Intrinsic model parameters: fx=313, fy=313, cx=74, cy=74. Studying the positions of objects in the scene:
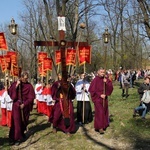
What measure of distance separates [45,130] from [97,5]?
51.7 feet

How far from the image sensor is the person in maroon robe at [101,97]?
9805mm

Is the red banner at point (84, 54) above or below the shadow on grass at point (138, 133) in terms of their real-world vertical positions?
above

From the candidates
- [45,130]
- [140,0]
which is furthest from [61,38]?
[140,0]

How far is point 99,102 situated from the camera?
984 cm

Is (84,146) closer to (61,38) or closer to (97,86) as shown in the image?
(97,86)

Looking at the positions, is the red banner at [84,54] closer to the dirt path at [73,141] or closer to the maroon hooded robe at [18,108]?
the dirt path at [73,141]

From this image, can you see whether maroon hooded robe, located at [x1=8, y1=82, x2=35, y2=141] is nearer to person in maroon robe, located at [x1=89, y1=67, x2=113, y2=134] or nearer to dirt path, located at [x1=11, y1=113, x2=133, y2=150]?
dirt path, located at [x1=11, y1=113, x2=133, y2=150]

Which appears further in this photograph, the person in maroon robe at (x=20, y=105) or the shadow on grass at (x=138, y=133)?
the person in maroon robe at (x=20, y=105)

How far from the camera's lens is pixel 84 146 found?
8.41 metres

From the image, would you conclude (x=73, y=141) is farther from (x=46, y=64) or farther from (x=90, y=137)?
(x=46, y=64)

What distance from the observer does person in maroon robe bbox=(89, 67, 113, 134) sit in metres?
9.80

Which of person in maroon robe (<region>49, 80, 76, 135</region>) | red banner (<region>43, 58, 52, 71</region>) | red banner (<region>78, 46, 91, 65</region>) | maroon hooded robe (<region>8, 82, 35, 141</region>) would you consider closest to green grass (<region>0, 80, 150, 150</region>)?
person in maroon robe (<region>49, 80, 76, 135</region>)

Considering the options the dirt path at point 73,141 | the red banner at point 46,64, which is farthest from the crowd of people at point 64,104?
the red banner at point 46,64

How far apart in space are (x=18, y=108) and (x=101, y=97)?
260cm
